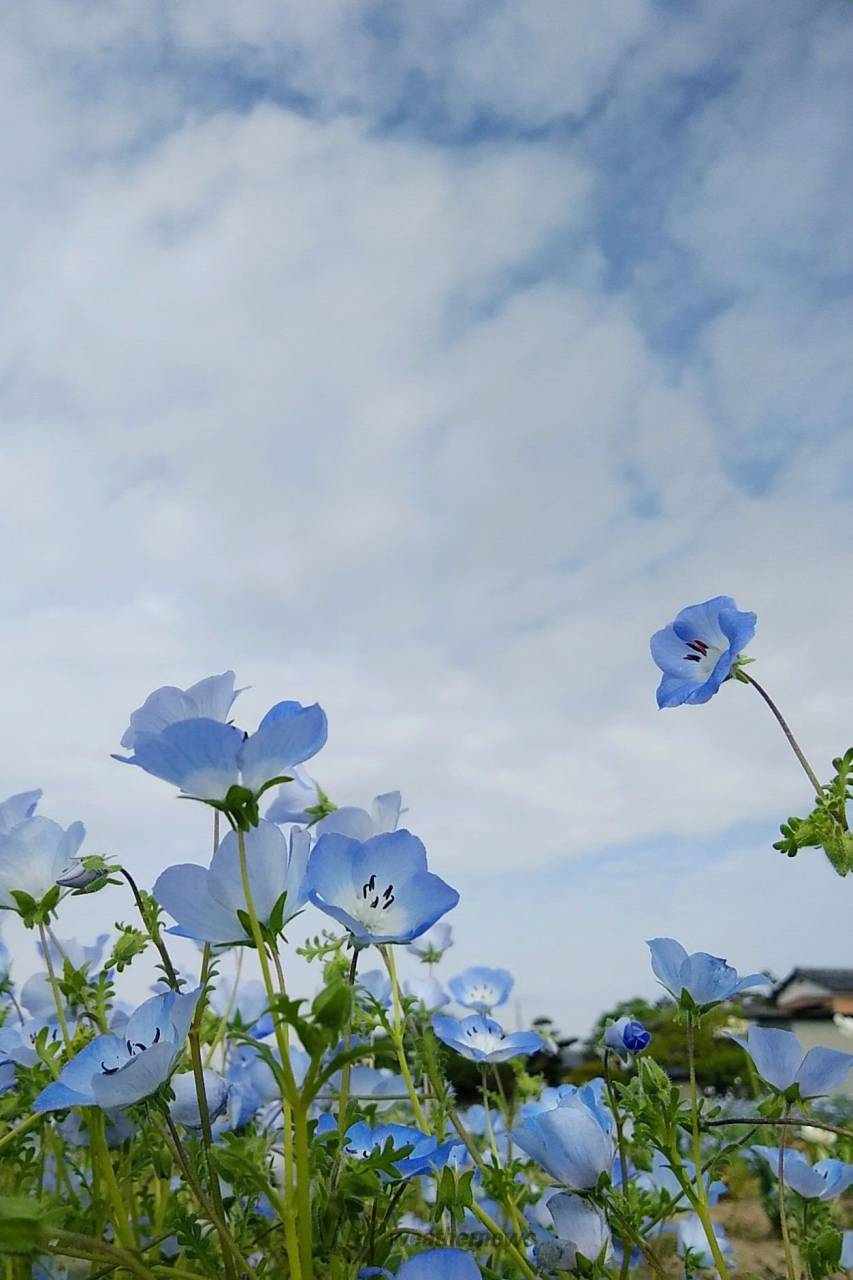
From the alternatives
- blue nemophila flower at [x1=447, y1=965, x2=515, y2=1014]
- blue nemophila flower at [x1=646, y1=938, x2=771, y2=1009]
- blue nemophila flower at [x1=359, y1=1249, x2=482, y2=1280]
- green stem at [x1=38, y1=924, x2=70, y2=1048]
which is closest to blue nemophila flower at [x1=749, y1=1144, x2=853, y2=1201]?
blue nemophila flower at [x1=646, y1=938, x2=771, y2=1009]

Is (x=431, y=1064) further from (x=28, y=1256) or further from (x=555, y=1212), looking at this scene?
(x=28, y=1256)

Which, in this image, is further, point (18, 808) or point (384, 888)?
point (18, 808)

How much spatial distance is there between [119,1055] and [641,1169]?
3.77 ft

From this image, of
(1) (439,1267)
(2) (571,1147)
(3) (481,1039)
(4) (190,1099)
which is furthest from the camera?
(3) (481,1039)

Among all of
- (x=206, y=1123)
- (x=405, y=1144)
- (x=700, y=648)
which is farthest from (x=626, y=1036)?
(x=206, y=1123)

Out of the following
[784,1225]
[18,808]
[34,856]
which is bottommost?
[784,1225]

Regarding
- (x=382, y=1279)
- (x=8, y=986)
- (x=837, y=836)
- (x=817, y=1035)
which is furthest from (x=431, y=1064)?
(x=817, y=1035)

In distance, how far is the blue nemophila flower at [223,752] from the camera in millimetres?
914

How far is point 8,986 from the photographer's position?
7.59 feet

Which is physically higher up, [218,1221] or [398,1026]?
[398,1026]

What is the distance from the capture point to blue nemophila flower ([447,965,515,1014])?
82.6 inches

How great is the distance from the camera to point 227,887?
0.96 m

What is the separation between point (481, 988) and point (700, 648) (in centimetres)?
93

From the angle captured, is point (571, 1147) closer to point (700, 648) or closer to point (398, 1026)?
point (398, 1026)
